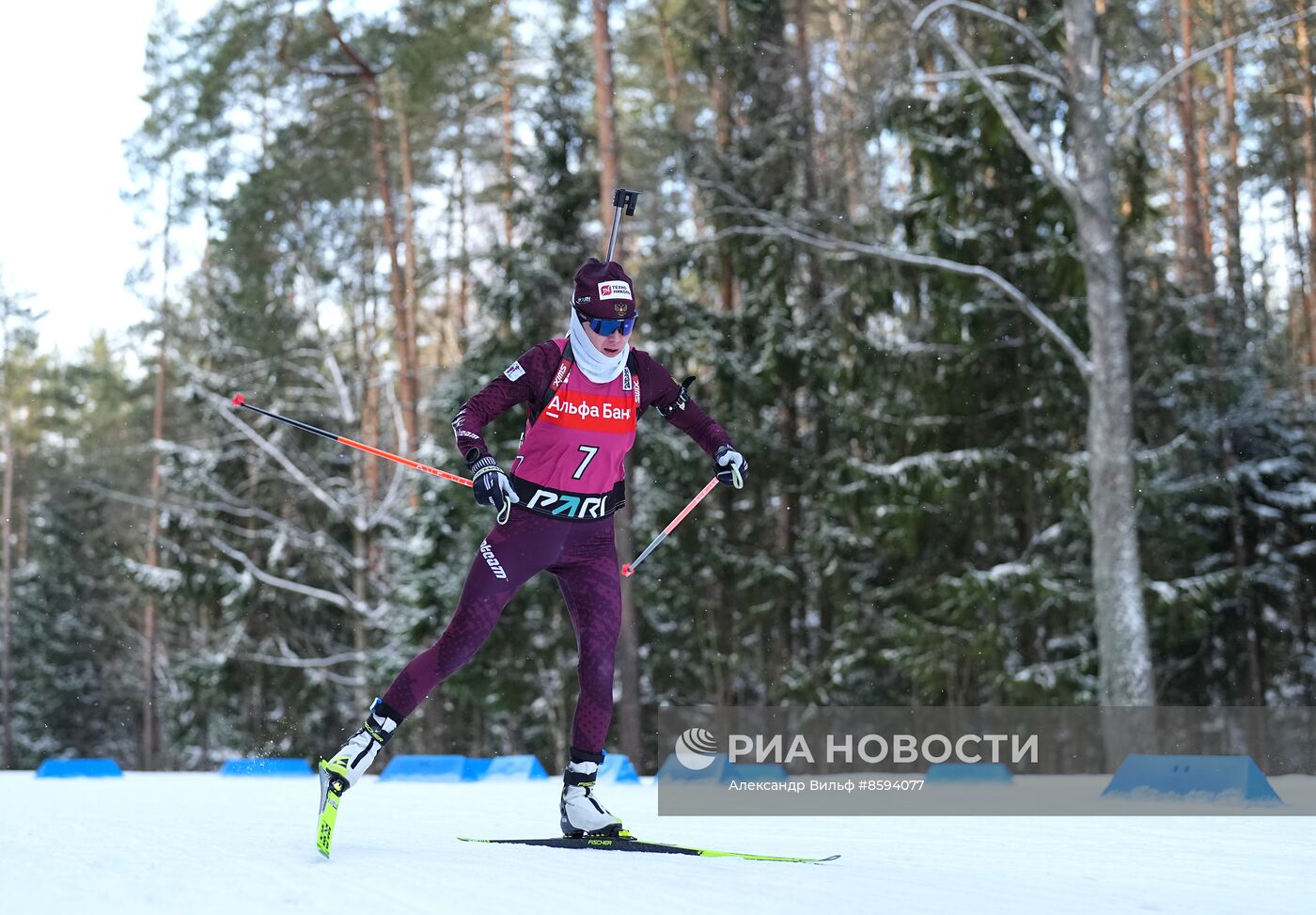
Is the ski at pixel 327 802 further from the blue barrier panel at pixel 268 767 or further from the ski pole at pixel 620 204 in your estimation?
the blue barrier panel at pixel 268 767

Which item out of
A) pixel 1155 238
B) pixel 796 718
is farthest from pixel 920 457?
pixel 1155 238

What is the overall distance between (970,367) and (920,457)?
1.25 meters

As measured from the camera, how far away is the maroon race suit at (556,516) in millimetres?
4430

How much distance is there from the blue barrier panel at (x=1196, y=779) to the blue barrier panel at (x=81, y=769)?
7.57m

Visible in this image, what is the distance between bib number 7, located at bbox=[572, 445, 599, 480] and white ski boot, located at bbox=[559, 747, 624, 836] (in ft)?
2.99

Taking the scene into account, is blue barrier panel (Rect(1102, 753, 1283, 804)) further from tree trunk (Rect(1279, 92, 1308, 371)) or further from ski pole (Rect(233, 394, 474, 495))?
tree trunk (Rect(1279, 92, 1308, 371))

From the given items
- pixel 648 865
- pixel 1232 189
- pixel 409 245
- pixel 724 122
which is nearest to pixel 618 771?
pixel 648 865

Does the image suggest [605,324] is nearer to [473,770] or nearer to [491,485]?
[491,485]

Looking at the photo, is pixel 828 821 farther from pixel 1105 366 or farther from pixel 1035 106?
pixel 1035 106

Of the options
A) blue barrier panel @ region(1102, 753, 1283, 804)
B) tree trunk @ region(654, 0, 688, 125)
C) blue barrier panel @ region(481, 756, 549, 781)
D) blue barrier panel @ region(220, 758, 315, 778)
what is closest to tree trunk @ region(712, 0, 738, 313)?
tree trunk @ region(654, 0, 688, 125)

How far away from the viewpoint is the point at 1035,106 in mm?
15492

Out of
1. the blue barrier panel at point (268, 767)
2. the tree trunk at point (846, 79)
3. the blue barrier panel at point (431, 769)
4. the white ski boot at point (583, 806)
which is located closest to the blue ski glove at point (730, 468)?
the white ski boot at point (583, 806)

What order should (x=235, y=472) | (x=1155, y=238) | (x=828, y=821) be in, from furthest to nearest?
(x=235, y=472), (x=1155, y=238), (x=828, y=821)

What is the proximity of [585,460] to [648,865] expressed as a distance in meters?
1.32
